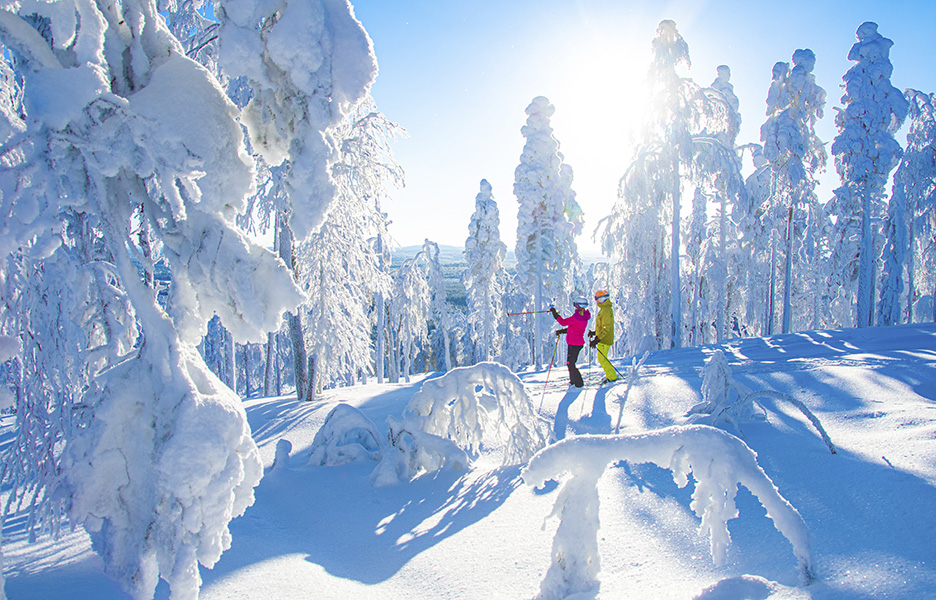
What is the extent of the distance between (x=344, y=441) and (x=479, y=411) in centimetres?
181

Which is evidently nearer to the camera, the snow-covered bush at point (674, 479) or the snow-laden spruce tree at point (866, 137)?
the snow-covered bush at point (674, 479)

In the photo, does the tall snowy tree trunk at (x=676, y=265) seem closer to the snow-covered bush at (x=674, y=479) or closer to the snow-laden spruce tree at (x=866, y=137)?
the snow-laden spruce tree at (x=866, y=137)

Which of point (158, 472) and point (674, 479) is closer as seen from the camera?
point (158, 472)

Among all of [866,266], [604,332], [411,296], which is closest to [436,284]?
[411,296]

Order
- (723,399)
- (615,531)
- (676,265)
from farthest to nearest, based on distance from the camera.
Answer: (676,265) → (723,399) → (615,531)

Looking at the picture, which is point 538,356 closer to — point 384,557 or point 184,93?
point 384,557

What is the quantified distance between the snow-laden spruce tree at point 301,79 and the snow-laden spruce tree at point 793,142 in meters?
22.4

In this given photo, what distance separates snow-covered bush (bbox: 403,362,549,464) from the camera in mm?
5320

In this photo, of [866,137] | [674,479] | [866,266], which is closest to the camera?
[674,479]

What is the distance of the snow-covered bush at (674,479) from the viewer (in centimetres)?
246

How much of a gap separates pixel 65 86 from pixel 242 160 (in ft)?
2.25

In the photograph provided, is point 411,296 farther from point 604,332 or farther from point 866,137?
point 866,137

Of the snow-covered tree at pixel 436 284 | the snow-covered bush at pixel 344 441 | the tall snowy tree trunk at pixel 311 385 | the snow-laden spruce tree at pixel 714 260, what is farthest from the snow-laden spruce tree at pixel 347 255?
the snow-covered tree at pixel 436 284

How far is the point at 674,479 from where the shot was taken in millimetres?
2566
